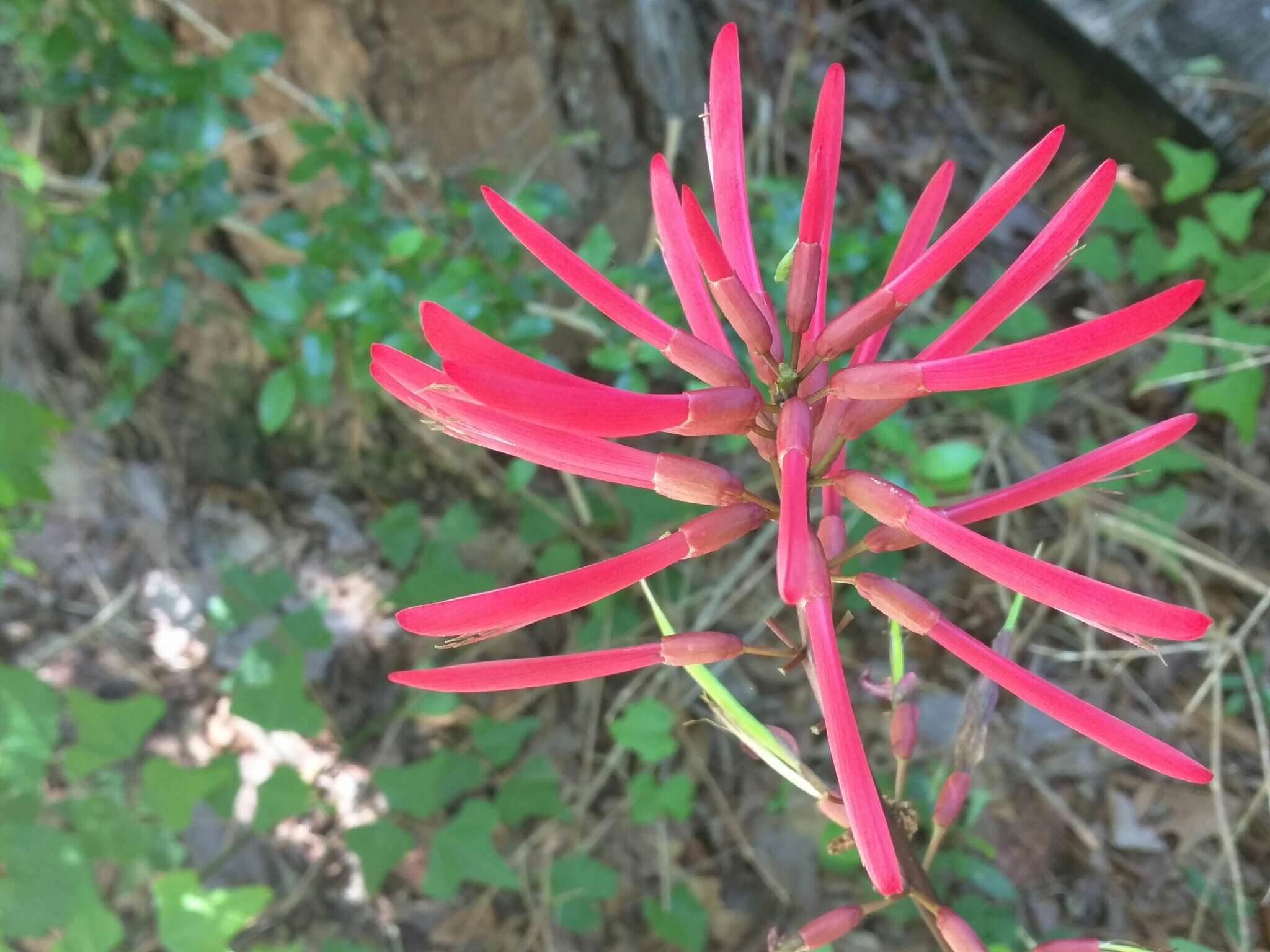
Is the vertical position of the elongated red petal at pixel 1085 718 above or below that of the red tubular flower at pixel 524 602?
above

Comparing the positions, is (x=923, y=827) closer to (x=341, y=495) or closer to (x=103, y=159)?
(x=341, y=495)

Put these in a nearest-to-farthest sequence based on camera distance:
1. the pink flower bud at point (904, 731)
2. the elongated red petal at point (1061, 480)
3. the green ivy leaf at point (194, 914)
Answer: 1. the elongated red petal at point (1061, 480)
2. the pink flower bud at point (904, 731)
3. the green ivy leaf at point (194, 914)

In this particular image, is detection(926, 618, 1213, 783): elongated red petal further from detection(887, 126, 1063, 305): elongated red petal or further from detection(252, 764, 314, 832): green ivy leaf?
detection(252, 764, 314, 832): green ivy leaf

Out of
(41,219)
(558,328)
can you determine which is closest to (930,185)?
(558,328)

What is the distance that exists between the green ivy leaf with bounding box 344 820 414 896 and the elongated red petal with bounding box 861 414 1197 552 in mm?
1010

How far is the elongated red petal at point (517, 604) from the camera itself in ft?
1.65

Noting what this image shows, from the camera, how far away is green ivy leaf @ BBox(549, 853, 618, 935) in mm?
Result: 1425

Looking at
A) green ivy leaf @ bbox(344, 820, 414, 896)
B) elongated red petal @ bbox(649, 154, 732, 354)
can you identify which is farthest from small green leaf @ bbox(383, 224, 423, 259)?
green ivy leaf @ bbox(344, 820, 414, 896)

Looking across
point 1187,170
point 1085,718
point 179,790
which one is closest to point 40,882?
point 179,790

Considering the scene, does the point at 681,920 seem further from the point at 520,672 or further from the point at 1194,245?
the point at 1194,245

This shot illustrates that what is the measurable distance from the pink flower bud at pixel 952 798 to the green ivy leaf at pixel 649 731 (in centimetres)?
71

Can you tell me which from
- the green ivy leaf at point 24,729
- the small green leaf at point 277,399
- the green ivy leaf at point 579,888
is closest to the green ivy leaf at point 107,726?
the green ivy leaf at point 24,729

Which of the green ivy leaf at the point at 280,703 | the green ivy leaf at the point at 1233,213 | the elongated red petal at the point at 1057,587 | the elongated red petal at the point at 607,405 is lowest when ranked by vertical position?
the green ivy leaf at the point at 280,703

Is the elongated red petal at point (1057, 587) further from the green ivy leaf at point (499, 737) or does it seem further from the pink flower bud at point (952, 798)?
the green ivy leaf at point (499, 737)
